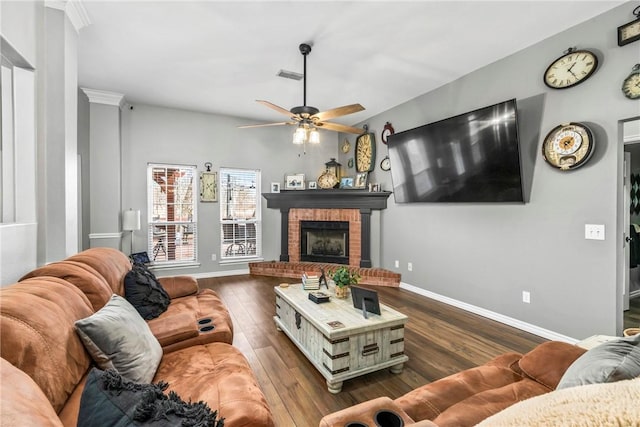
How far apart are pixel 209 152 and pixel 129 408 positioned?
4976 millimetres

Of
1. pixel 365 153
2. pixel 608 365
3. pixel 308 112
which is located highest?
pixel 365 153

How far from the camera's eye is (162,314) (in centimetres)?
219

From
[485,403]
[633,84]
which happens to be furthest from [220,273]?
[633,84]

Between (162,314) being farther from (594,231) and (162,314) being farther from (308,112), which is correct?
(594,231)

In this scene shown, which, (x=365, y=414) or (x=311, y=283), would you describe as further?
(x=311, y=283)

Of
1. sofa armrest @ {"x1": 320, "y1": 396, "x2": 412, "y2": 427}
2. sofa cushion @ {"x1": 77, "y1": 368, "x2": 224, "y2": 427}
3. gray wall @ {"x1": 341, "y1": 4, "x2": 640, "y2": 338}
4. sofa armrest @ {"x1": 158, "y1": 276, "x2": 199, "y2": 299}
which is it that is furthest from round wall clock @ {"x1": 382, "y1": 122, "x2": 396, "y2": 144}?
sofa cushion @ {"x1": 77, "y1": 368, "x2": 224, "y2": 427}

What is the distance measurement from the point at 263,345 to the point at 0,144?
2428 mm

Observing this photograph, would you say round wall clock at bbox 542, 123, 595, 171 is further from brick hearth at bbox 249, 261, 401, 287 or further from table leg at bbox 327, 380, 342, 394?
brick hearth at bbox 249, 261, 401, 287

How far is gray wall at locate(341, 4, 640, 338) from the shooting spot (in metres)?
2.44

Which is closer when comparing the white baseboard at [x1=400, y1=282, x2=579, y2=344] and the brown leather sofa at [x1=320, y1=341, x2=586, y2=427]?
the brown leather sofa at [x1=320, y1=341, x2=586, y2=427]

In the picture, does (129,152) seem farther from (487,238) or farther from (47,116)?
(487,238)

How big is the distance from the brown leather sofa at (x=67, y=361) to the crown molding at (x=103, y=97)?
3385 mm

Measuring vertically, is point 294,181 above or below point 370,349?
above

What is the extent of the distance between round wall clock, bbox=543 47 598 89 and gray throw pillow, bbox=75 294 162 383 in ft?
12.7
